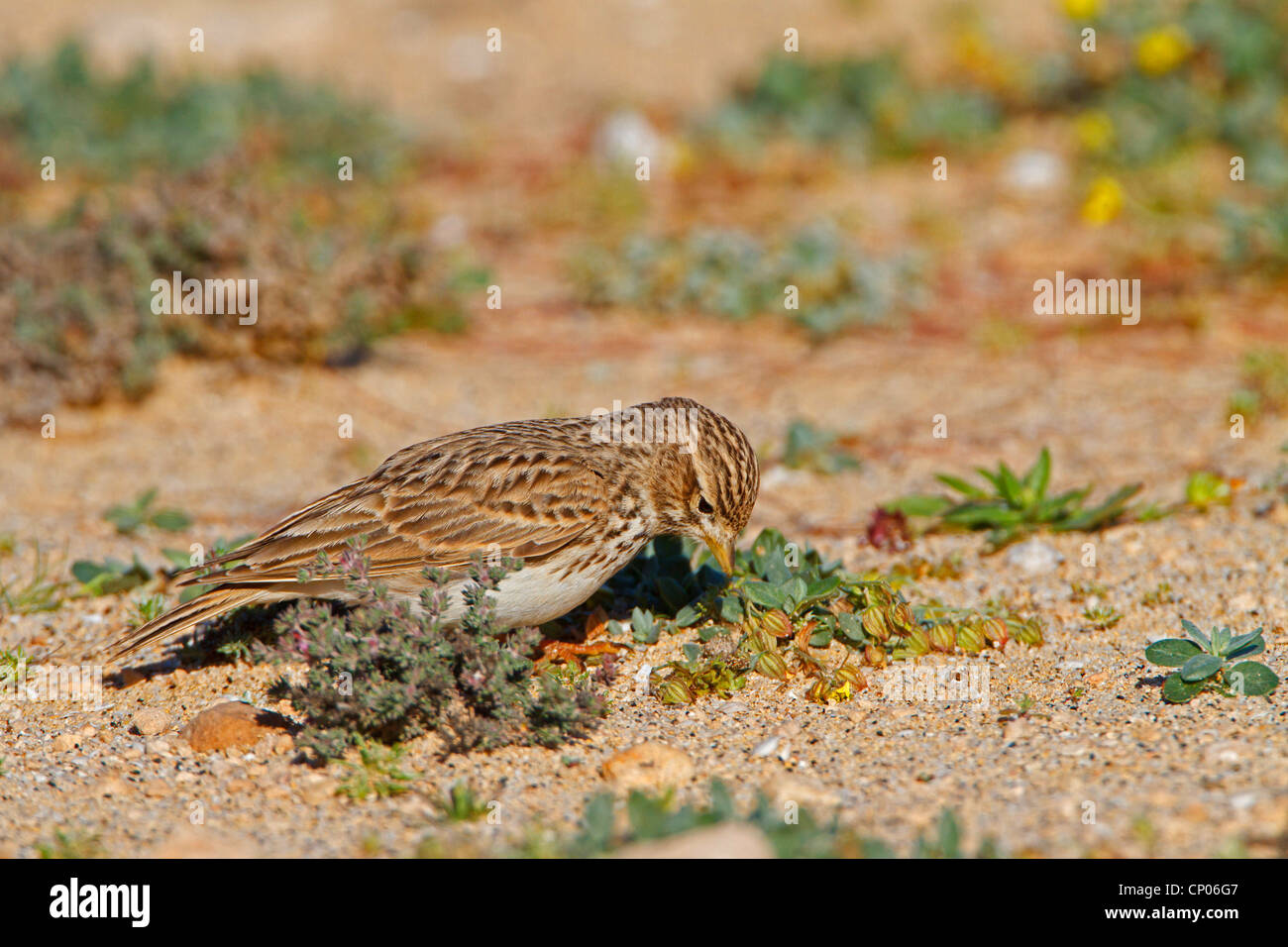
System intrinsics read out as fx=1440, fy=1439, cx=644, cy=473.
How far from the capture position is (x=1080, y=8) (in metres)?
11.8

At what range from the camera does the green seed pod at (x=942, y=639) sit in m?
5.39

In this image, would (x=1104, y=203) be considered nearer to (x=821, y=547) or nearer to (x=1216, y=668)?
(x=821, y=547)

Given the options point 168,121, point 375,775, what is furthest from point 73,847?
point 168,121

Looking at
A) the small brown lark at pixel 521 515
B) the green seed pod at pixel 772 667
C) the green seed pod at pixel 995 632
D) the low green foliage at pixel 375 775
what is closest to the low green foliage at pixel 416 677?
the low green foliage at pixel 375 775

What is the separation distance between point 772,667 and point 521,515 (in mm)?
1059

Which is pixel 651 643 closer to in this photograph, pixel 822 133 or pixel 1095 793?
pixel 1095 793

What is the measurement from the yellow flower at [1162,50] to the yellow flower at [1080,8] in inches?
20.0

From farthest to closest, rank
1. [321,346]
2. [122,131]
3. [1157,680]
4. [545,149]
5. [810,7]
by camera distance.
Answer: [810,7] → [545,149] → [122,131] → [321,346] → [1157,680]

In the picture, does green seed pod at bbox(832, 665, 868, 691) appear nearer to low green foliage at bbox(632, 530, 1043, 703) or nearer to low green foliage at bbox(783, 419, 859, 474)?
low green foliage at bbox(632, 530, 1043, 703)

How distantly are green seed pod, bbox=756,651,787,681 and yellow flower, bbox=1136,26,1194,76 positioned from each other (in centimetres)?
852

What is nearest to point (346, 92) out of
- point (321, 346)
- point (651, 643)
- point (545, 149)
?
point (545, 149)
